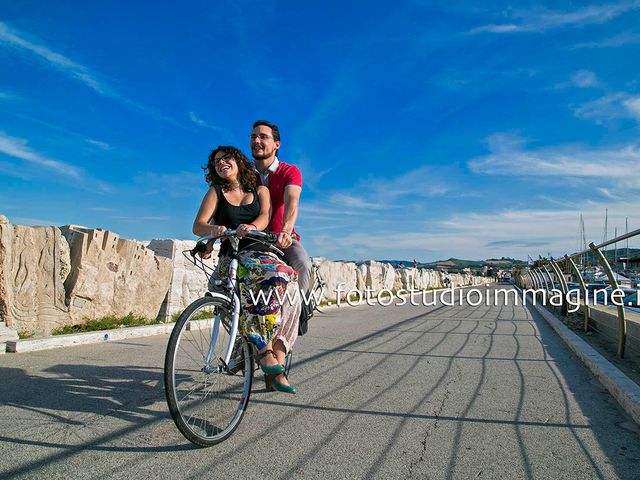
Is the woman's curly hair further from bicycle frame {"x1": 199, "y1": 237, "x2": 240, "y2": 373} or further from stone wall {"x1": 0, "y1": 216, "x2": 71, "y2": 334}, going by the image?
stone wall {"x1": 0, "y1": 216, "x2": 71, "y2": 334}

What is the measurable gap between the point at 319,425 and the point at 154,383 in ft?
5.65

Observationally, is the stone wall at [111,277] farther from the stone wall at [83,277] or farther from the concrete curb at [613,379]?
the concrete curb at [613,379]

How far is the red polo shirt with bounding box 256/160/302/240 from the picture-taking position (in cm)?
366

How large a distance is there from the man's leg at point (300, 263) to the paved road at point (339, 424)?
90 centimetres

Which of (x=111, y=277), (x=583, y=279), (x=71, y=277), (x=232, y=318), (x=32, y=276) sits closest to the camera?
(x=232, y=318)

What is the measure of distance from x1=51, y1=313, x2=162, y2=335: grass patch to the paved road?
1144mm

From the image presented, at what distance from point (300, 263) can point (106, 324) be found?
14.7 ft

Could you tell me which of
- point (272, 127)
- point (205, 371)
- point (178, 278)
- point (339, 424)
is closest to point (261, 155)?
point (272, 127)

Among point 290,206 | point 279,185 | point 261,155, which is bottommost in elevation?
point 290,206

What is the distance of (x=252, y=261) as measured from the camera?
3025mm

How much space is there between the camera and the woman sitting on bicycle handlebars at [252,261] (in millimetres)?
3006

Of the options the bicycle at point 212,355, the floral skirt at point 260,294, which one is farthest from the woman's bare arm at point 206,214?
the floral skirt at point 260,294

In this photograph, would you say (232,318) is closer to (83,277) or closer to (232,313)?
(232,313)

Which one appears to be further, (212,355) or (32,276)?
(32,276)
